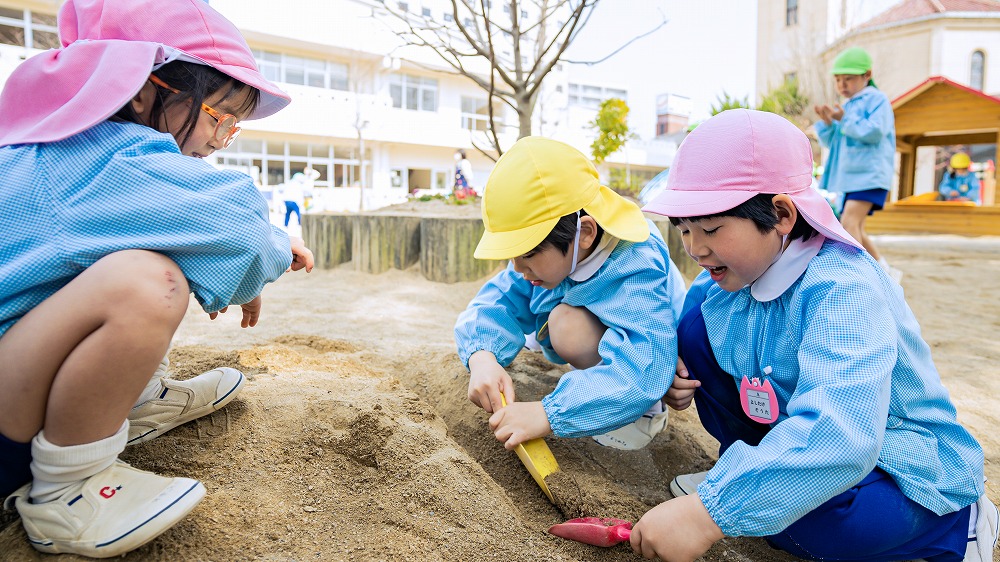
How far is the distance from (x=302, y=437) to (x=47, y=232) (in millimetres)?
664

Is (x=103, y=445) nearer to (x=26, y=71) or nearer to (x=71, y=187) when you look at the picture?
(x=71, y=187)

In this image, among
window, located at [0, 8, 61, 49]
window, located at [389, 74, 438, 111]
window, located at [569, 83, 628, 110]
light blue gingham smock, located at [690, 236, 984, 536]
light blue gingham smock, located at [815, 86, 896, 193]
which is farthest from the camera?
window, located at [569, 83, 628, 110]

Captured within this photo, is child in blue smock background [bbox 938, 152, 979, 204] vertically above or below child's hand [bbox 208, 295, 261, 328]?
above

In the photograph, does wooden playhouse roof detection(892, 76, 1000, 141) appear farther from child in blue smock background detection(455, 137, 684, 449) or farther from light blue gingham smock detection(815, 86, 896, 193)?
child in blue smock background detection(455, 137, 684, 449)

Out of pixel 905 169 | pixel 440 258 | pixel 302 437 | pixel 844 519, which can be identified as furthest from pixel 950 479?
pixel 905 169

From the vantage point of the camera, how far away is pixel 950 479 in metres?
1.15

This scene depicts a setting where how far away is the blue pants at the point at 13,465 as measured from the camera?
968 mm

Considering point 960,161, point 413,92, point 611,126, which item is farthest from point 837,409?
point 413,92

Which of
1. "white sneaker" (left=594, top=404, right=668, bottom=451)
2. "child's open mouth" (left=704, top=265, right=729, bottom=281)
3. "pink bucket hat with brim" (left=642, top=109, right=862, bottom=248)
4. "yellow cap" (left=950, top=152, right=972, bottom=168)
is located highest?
"yellow cap" (left=950, top=152, right=972, bottom=168)

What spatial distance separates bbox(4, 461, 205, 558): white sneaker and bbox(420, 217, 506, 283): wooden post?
3.14m

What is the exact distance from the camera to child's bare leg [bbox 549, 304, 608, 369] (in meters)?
1.63

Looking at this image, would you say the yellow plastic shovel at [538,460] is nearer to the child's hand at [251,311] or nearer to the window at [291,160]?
the child's hand at [251,311]

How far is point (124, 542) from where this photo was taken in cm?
92

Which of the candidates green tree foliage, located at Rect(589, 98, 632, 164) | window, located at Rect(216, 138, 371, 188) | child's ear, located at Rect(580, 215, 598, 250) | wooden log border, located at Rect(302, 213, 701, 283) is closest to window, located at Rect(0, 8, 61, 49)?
window, located at Rect(216, 138, 371, 188)
